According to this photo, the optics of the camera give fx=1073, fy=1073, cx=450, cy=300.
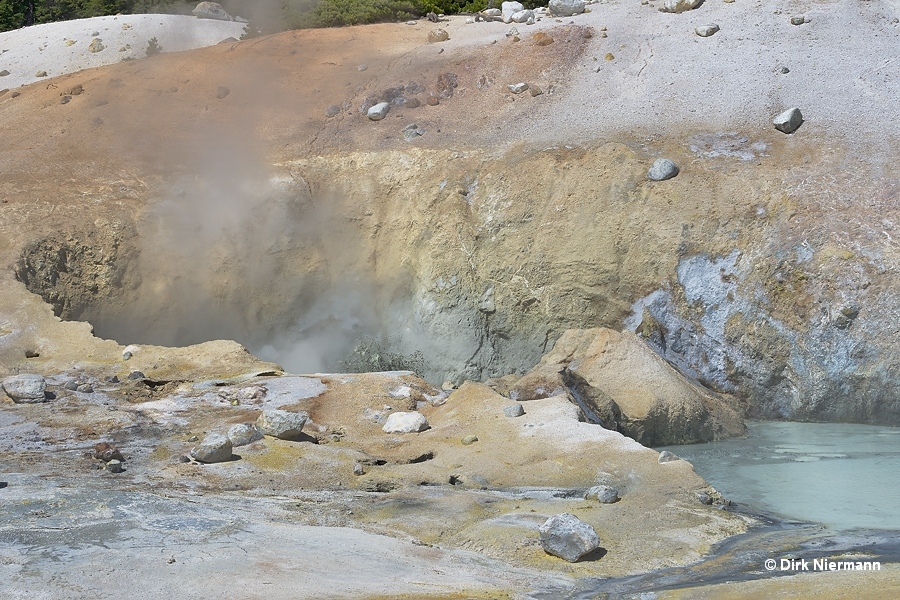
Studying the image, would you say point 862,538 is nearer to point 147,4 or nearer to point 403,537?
point 403,537

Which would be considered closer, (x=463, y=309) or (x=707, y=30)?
(x=463, y=309)

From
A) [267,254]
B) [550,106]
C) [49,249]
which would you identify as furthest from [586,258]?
[49,249]

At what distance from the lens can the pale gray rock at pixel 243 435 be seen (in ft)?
28.0

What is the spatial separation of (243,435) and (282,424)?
37cm

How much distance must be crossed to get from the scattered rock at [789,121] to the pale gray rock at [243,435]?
824 centimetres

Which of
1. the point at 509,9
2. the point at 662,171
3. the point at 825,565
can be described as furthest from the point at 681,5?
the point at 825,565

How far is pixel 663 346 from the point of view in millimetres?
12562

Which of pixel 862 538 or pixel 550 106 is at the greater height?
pixel 550 106

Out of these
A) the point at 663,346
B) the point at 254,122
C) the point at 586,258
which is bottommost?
the point at 663,346

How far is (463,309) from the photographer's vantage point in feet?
44.8

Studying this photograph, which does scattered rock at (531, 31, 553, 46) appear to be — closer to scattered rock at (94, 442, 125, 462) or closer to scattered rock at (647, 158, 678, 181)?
scattered rock at (647, 158, 678, 181)

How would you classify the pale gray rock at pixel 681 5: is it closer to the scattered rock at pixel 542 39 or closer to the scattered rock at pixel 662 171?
the scattered rock at pixel 542 39

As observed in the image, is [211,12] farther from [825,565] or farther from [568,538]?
[825,565]

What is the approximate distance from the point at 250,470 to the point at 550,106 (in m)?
8.75
